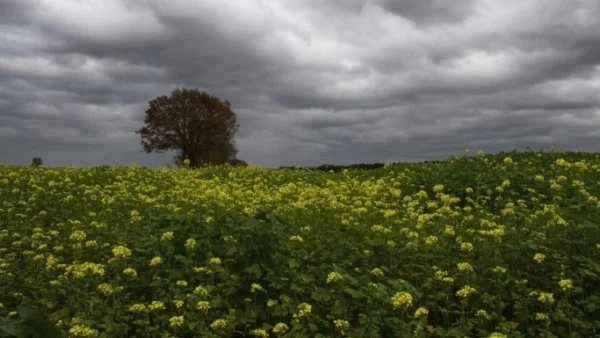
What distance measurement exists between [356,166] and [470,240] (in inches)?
909

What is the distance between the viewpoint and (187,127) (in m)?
44.4

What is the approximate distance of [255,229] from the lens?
25.3 ft

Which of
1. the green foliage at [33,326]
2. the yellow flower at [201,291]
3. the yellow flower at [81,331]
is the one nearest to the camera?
the green foliage at [33,326]

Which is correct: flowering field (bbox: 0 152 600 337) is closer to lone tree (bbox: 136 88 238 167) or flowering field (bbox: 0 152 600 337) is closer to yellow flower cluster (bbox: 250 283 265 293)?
yellow flower cluster (bbox: 250 283 265 293)

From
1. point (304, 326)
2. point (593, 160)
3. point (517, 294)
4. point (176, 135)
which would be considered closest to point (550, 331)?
point (517, 294)

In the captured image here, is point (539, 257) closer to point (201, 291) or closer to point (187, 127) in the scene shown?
point (201, 291)

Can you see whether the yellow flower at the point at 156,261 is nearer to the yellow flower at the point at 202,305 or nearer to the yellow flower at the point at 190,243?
the yellow flower at the point at 190,243

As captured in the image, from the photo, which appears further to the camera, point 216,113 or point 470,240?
point 216,113

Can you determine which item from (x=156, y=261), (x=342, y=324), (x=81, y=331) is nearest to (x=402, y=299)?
(x=342, y=324)

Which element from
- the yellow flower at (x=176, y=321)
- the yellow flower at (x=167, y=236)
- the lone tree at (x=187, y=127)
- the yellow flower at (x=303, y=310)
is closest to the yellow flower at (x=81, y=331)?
the yellow flower at (x=176, y=321)

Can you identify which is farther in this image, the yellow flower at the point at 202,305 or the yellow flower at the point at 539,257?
the yellow flower at the point at 539,257

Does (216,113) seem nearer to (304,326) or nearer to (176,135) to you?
(176,135)

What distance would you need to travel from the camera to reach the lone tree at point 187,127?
44156mm

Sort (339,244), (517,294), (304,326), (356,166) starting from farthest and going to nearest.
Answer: (356,166) → (339,244) → (517,294) → (304,326)
